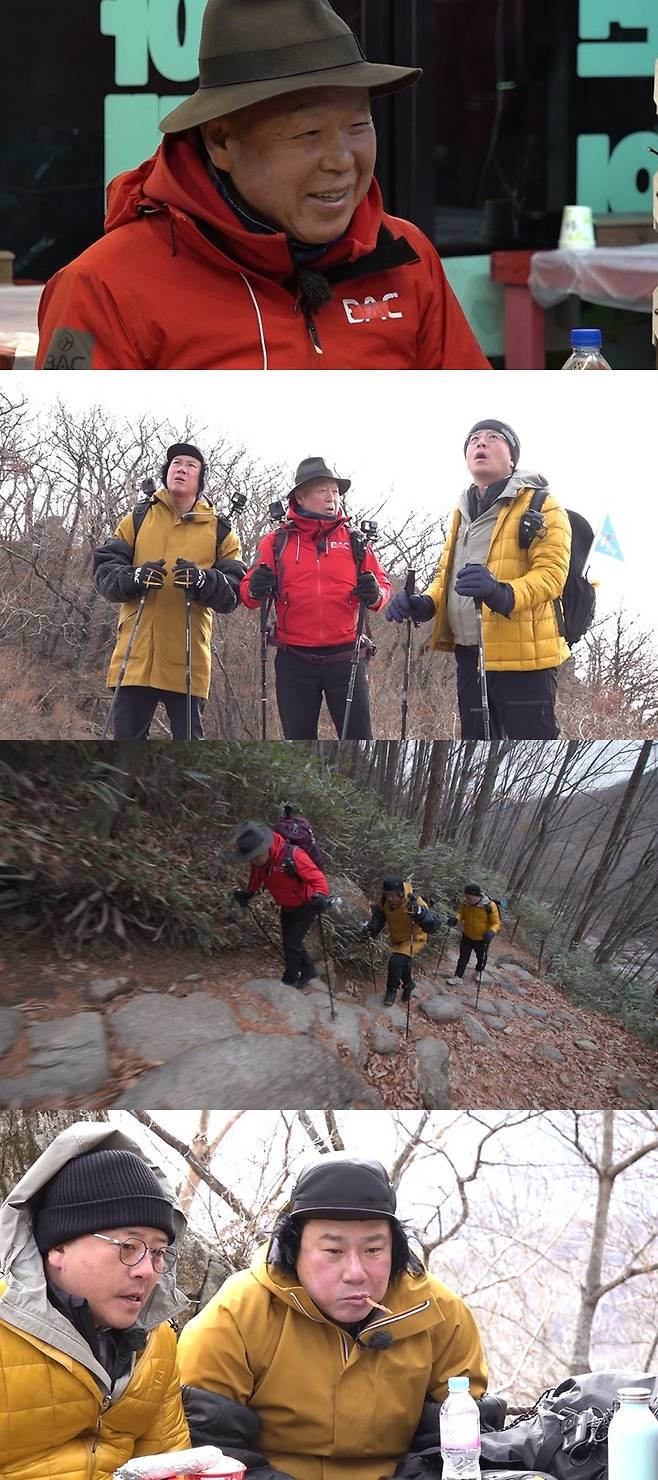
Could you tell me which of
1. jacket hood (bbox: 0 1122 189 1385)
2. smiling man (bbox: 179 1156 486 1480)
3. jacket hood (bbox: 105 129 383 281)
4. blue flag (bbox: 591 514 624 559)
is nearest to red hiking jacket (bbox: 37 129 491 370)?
jacket hood (bbox: 105 129 383 281)

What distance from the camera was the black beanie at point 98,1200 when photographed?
273 centimetres

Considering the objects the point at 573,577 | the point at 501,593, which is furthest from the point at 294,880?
the point at 573,577

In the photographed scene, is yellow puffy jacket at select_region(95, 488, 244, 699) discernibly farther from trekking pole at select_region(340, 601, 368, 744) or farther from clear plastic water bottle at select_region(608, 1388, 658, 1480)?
clear plastic water bottle at select_region(608, 1388, 658, 1480)

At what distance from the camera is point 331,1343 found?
299cm

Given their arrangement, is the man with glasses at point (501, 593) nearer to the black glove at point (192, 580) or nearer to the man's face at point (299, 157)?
the black glove at point (192, 580)

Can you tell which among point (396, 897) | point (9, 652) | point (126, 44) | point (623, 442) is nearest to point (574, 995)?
point (396, 897)

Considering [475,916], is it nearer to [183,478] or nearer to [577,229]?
[183,478]

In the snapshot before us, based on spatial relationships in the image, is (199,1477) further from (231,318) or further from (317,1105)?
(231,318)

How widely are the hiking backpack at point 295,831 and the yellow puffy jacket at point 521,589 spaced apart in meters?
0.43

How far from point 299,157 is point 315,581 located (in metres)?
0.77

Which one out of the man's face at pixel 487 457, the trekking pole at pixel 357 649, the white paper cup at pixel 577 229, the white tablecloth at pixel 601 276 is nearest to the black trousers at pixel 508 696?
the trekking pole at pixel 357 649

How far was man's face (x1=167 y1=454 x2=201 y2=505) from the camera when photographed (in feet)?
10.2

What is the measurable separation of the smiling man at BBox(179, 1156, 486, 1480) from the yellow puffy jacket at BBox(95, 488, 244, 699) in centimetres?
97

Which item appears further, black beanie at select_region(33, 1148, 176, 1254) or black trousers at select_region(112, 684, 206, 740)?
black trousers at select_region(112, 684, 206, 740)
